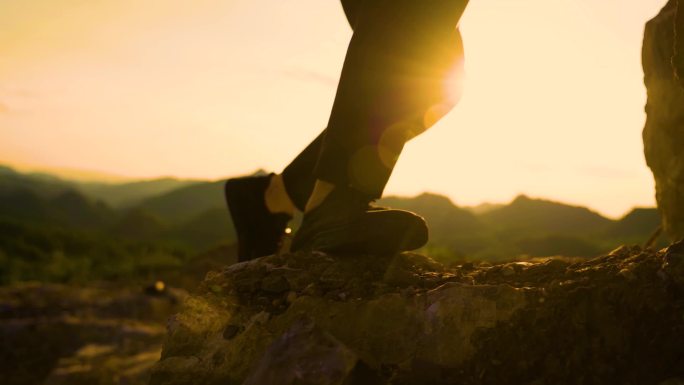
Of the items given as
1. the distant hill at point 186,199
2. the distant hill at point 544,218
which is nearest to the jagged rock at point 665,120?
the distant hill at point 544,218

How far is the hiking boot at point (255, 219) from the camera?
2.26 meters

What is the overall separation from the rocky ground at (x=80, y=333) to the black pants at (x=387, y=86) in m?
2.07

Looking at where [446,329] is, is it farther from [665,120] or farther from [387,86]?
[665,120]

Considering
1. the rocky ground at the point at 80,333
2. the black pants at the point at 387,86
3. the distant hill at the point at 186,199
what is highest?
the black pants at the point at 387,86

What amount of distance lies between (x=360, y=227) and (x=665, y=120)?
136 cm

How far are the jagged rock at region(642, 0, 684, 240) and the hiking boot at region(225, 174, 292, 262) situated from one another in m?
1.61

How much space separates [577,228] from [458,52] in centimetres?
1584

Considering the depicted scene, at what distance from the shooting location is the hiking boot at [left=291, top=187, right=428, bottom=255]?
5.65 ft

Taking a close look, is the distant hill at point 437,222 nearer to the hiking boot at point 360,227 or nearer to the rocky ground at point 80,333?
the hiking boot at point 360,227

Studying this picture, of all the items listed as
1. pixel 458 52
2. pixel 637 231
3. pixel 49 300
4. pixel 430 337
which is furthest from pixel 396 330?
pixel 637 231

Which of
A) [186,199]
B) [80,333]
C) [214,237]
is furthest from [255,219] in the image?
[186,199]

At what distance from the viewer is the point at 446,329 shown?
1.22 m

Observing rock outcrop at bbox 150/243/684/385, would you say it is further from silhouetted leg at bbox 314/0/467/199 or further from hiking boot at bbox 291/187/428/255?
silhouetted leg at bbox 314/0/467/199

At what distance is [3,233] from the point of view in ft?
60.1
